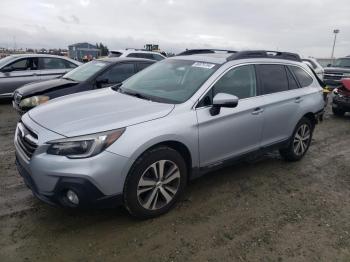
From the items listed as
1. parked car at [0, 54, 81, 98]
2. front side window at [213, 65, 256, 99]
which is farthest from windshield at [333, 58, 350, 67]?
front side window at [213, 65, 256, 99]

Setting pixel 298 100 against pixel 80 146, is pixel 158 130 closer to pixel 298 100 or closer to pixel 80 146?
pixel 80 146

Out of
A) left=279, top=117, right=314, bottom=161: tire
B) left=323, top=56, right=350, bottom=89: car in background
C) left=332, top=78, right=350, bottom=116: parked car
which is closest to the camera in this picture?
left=279, top=117, right=314, bottom=161: tire

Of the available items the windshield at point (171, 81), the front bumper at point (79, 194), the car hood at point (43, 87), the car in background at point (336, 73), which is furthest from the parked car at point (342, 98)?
the front bumper at point (79, 194)

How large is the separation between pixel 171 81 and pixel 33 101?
3.32m

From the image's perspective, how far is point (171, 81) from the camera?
4133mm

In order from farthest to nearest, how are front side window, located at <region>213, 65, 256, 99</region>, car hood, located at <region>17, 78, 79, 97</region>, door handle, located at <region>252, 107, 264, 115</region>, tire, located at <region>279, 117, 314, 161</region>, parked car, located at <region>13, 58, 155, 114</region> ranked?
car hood, located at <region>17, 78, 79, 97</region> < parked car, located at <region>13, 58, 155, 114</region> < tire, located at <region>279, 117, 314, 161</region> < door handle, located at <region>252, 107, 264, 115</region> < front side window, located at <region>213, 65, 256, 99</region>

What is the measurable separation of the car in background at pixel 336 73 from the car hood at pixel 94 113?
1264 cm

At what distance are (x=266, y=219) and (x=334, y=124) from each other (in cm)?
610

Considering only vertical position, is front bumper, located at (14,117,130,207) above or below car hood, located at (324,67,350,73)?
below

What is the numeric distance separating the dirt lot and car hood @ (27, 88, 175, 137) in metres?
1.01

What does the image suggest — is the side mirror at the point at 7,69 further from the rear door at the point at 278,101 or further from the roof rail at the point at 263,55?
the rear door at the point at 278,101

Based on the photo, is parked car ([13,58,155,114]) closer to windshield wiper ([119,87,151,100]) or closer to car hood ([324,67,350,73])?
windshield wiper ([119,87,151,100])

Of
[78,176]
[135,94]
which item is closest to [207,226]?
[78,176]

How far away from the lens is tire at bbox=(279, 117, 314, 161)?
514cm
